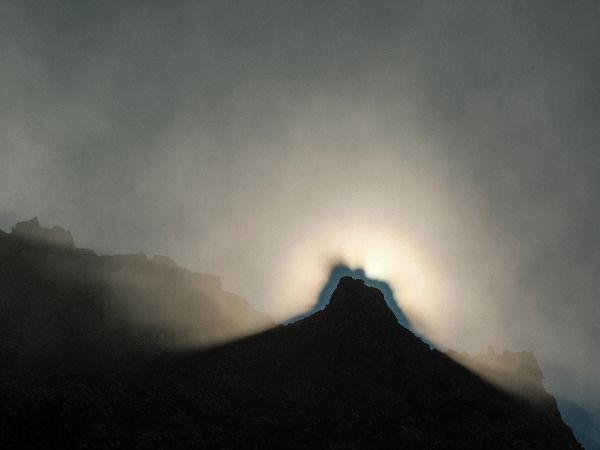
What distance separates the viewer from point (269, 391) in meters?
52.8

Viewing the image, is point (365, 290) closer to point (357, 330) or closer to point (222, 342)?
point (357, 330)

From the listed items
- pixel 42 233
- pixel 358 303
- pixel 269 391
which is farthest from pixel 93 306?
pixel 358 303

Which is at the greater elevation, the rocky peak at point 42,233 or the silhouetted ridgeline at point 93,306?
the rocky peak at point 42,233

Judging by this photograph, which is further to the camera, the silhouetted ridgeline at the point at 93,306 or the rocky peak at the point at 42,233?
the rocky peak at the point at 42,233

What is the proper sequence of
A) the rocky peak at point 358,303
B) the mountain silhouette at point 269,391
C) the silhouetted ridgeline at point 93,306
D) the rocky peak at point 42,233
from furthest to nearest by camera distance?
1. the rocky peak at point 42,233
2. the rocky peak at point 358,303
3. the silhouetted ridgeline at point 93,306
4. the mountain silhouette at point 269,391

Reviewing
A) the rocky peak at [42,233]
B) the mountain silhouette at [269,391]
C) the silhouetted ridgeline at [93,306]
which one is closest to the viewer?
the mountain silhouette at [269,391]

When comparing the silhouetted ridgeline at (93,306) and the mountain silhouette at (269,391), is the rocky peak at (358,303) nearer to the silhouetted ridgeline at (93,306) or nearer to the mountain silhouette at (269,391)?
the mountain silhouette at (269,391)

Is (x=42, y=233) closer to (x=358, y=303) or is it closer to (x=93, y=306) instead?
(x=93, y=306)

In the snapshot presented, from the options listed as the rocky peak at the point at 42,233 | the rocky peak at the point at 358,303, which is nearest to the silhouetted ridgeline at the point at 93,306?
the rocky peak at the point at 42,233

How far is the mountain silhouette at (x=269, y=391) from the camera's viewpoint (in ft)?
129

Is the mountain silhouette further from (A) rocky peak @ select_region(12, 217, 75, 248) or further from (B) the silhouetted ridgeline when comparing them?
(A) rocky peak @ select_region(12, 217, 75, 248)

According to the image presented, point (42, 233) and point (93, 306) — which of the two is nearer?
point (93, 306)

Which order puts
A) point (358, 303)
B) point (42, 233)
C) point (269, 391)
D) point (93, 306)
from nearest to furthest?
point (269, 391) < point (93, 306) < point (358, 303) < point (42, 233)

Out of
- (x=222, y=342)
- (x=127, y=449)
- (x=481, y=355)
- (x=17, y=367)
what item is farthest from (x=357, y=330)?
(x=17, y=367)
